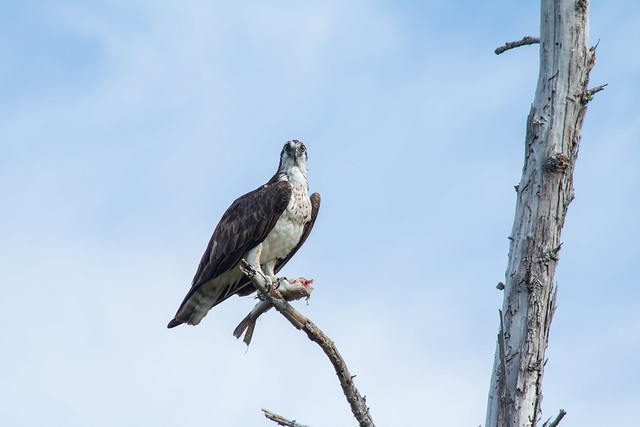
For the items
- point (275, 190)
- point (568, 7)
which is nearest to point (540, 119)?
point (568, 7)

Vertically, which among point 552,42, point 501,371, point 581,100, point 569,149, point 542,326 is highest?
point 552,42

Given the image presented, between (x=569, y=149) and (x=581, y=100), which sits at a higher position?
(x=581, y=100)

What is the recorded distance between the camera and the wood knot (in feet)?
19.8

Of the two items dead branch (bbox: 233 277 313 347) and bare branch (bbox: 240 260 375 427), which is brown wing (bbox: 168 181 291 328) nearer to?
dead branch (bbox: 233 277 313 347)

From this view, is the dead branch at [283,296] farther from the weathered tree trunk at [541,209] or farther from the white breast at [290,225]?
the weathered tree trunk at [541,209]

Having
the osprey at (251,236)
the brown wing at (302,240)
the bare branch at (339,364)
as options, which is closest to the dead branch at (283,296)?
the bare branch at (339,364)

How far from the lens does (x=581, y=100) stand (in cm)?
627

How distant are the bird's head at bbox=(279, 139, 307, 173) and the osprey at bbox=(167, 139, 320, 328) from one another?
0.04 feet

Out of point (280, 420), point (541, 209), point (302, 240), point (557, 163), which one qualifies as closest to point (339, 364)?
point (280, 420)

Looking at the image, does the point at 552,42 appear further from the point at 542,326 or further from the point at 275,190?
the point at 275,190

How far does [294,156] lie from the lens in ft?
31.1

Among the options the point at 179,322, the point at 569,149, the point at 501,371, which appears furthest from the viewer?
the point at 179,322

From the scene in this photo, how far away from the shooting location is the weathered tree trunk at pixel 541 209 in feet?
19.0

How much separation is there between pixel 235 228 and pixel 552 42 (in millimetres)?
4164
